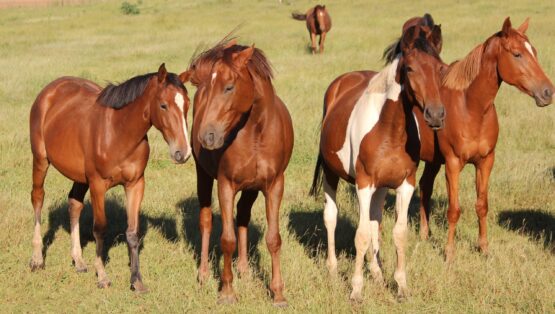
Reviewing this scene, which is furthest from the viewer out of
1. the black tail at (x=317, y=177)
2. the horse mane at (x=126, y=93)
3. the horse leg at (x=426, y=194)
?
the horse leg at (x=426, y=194)

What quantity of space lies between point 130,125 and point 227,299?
1.80m

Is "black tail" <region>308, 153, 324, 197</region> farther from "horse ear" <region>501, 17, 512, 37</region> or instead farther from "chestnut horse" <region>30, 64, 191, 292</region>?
"horse ear" <region>501, 17, 512, 37</region>

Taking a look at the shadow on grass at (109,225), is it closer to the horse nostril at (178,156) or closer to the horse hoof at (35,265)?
the horse hoof at (35,265)

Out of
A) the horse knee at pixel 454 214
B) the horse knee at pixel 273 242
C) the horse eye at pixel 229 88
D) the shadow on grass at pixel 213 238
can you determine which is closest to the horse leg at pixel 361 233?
the horse knee at pixel 273 242

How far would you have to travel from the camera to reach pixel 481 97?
6730 mm

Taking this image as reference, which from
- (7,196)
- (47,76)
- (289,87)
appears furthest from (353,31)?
(7,196)

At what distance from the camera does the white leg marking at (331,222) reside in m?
6.43

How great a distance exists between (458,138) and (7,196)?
221 inches

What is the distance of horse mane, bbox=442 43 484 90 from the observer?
6.77 meters

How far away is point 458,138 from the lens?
6.74 metres

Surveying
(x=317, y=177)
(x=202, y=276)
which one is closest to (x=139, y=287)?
(x=202, y=276)

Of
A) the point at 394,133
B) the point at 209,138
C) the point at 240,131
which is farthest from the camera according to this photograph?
the point at 240,131

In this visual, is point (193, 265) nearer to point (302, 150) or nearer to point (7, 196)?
point (7, 196)

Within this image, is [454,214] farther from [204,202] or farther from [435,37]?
[204,202]
